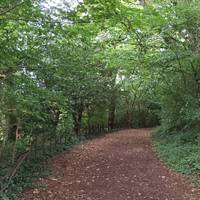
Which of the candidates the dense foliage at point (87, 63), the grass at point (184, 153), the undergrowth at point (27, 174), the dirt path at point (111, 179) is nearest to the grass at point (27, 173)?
the undergrowth at point (27, 174)

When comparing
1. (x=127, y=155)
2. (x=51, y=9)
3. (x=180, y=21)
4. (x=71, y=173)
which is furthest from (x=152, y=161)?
(x=51, y=9)

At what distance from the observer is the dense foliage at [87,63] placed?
20.9 ft

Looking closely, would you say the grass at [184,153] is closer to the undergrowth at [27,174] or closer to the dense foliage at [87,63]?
the dense foliage at [87,63]

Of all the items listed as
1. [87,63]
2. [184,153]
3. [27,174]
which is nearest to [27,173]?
[27,174]

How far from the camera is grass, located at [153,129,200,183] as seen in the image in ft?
29.7

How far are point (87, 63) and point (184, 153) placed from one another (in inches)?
248

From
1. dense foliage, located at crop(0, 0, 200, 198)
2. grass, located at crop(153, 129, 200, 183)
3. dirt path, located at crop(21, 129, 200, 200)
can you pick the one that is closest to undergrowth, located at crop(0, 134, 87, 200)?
dirt path, located at crop(21, 129, 200, 200)

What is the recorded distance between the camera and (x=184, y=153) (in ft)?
34.7

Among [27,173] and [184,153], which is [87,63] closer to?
[184,153]

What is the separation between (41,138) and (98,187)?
4135 mm

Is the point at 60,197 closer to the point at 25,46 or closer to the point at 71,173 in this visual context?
the point at 71,173

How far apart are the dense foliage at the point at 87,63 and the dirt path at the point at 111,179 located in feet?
4.07

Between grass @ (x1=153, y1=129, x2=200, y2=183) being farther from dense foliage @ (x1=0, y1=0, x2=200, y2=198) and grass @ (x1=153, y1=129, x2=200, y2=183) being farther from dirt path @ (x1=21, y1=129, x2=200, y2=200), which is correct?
dense foliage @ (x1=0, y1=0, x2=200, y2=198)

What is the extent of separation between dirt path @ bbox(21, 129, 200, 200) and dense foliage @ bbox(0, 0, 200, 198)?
124 centimetres
